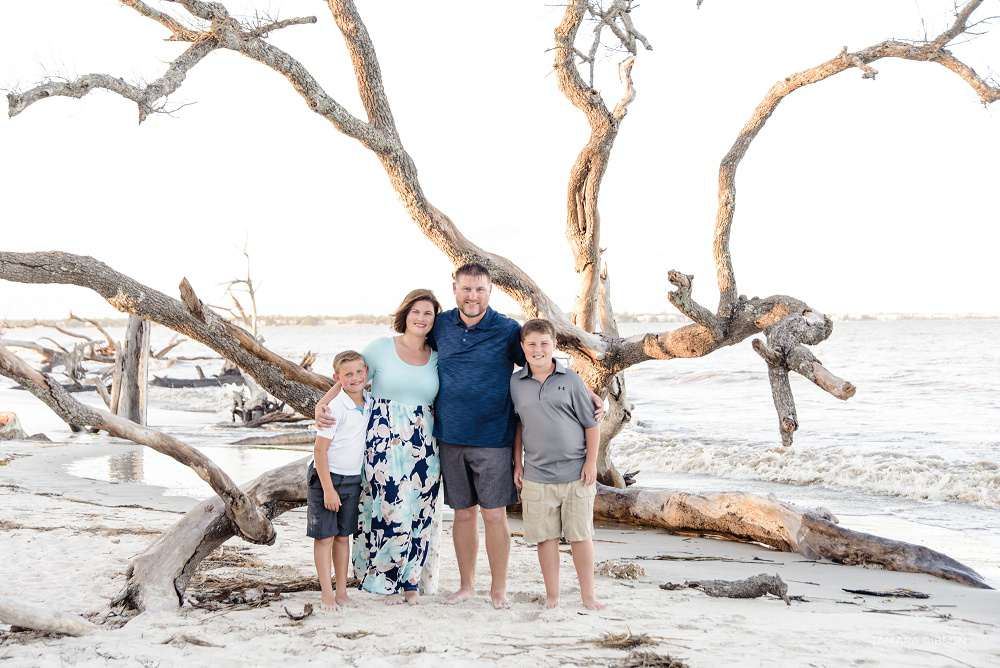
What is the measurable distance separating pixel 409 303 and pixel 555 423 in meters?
1.04

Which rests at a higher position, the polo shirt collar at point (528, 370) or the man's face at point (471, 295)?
the man's face at point (471, 295)

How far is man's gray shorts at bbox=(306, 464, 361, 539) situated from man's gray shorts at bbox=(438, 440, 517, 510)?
0.50m

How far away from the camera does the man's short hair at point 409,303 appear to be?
13.5ft

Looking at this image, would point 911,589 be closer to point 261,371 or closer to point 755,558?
point 755,558

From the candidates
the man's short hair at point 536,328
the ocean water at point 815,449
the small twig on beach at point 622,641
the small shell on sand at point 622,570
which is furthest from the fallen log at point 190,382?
the small twig on beach at point 622,641

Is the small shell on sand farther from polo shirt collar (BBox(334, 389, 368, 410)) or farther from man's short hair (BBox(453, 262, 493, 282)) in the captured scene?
man's short hair (BBox(453, 262, 493, 282))

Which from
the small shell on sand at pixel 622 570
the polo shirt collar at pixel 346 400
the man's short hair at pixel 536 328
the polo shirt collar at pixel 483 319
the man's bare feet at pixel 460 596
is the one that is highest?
the polo shirt collar at pixel 483 319

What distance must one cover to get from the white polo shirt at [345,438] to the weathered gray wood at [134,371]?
1068cm

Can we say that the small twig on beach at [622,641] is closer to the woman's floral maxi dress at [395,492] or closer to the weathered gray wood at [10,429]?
the woman's floral maxi dress at [395,492]

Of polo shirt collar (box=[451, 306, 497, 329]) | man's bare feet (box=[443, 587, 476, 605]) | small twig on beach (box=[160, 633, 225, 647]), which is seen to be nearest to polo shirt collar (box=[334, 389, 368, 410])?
polo shirt collar (box=[451, 306, 497, 329])

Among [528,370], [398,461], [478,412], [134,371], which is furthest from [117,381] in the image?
[528,370]

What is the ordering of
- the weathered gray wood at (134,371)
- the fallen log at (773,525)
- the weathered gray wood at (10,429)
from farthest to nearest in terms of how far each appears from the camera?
1. the weathered gray wood at (134,371)
2. the weathered gray wood at (10,429)
3. the fallen log at (773,525)

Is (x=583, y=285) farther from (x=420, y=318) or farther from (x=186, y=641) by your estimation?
(x=186, y=641)

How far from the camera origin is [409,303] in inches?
162
